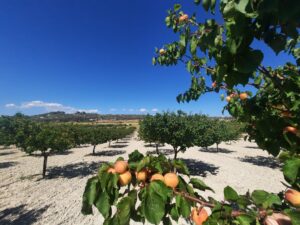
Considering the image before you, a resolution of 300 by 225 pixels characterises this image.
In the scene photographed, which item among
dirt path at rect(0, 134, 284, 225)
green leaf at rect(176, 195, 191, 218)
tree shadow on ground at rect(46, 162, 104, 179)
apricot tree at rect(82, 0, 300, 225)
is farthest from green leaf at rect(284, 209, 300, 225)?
tree shadow on ground at rect(46, 162, 104, 179)

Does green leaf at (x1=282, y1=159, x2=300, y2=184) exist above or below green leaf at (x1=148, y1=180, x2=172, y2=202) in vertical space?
above

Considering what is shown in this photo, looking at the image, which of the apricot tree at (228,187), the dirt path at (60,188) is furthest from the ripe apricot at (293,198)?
the dirt path at (60,188)

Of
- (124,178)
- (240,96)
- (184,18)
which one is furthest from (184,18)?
(124,178)

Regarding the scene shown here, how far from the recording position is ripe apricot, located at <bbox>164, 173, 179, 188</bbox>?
1230mm

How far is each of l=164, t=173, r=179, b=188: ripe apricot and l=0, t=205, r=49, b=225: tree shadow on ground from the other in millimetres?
10297

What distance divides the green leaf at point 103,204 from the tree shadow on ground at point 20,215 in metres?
10.2

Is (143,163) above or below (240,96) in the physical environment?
below

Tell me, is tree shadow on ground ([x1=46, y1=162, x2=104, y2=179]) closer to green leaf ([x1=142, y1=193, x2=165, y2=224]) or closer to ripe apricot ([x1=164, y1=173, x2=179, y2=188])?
ripe apricot ([x1=164, y1=173, x2=179, y2=188])

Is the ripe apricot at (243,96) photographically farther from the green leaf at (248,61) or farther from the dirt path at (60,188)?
the dirt path at (60,188)

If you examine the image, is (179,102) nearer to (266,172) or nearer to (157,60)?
(157,60)

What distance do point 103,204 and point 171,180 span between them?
397mm

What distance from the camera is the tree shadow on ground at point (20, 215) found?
9266mm

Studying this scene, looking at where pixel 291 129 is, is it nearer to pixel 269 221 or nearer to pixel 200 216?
pixel 269 221

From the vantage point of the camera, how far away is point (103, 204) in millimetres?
1116
